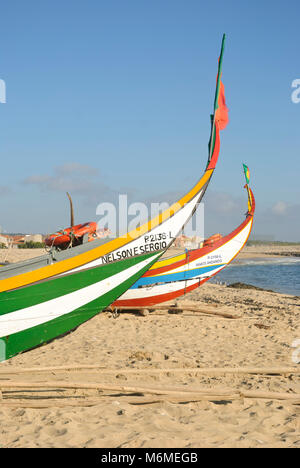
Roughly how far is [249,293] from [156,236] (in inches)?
499

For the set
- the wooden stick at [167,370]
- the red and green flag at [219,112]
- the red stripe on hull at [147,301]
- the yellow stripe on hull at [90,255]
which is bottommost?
the red stripe on hull at [147,301]

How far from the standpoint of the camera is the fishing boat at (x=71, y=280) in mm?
5750

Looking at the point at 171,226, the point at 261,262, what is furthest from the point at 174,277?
the point at 261,262

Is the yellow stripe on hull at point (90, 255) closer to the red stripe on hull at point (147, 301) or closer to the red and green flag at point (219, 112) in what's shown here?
the red and green flag at point (219, 112)

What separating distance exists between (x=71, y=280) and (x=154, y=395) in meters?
2.33

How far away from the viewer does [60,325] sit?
6.31 metres

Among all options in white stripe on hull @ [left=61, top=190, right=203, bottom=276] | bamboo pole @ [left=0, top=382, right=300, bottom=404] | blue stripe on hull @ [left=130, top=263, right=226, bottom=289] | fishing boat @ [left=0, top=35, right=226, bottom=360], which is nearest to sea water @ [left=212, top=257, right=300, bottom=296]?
blue stripe on hull @ [left=130, top=263, right=226, bottom=289]

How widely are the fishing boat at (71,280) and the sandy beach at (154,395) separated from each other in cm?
65

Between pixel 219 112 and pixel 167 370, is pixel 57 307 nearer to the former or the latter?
pixel 167 370

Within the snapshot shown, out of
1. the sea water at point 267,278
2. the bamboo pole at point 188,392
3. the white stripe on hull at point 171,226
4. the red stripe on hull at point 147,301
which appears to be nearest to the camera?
the bamboo pole at point 188,392

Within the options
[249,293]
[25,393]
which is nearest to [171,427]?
[25,393]

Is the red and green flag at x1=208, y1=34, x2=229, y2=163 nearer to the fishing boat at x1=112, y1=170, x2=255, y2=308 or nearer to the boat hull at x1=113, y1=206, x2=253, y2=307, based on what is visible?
the fishing boat at x1=112, y1=170, x2=255, y2=308

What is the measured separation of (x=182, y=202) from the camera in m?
7.80

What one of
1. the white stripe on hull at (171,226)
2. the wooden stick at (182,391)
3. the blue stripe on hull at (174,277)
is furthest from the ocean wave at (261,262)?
the wooden stick at (182,391)
